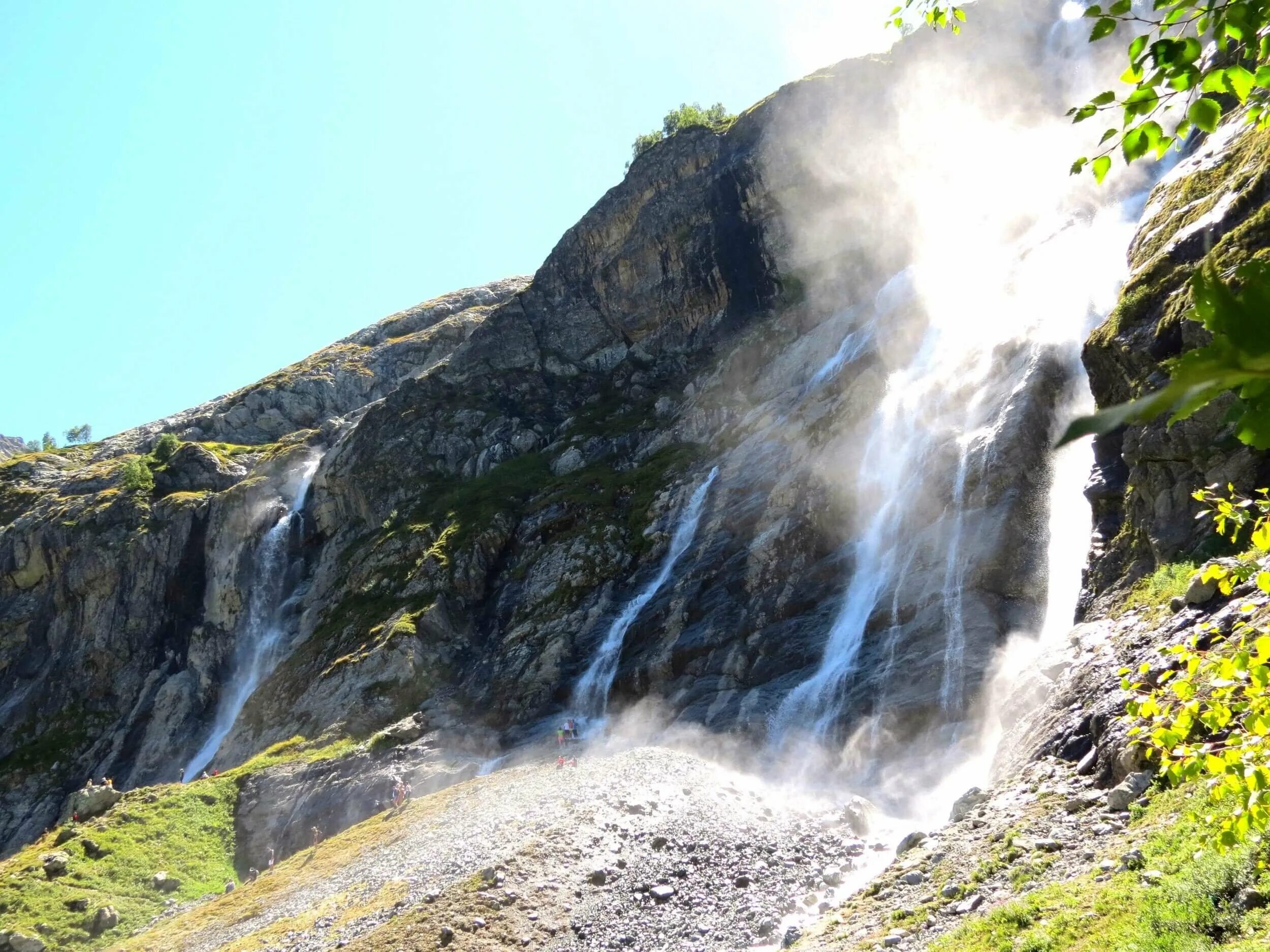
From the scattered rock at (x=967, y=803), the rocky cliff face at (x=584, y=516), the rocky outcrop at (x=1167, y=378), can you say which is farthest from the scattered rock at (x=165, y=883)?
the rocky outcrop at (x=1167, y=378)

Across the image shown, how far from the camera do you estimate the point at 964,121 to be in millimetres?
73250

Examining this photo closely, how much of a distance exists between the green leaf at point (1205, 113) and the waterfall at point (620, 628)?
4261cm

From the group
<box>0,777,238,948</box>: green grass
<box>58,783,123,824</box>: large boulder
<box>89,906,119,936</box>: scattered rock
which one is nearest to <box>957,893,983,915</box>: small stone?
<box>0,777,238,948</box>: green grass

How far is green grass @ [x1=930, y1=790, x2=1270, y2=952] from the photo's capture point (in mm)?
A: 8203

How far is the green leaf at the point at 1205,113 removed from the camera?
3.07 metres

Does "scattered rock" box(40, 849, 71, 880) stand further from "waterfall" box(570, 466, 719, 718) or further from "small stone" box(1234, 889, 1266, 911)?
"small stone" box(1234, 889, 1266, 911)

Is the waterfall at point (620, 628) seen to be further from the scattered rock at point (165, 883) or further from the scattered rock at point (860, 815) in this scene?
the scattered rock at point (165, 883)

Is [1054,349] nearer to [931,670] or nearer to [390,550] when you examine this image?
[931,670]

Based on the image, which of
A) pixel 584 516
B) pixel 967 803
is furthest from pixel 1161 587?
pixel 584 516

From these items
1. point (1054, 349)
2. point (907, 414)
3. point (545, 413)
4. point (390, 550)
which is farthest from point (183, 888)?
point (545, 413)

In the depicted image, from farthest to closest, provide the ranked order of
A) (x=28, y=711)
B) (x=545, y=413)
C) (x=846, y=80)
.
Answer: (x=545, y=413), (x=846, y=80), (x=28, y=711)

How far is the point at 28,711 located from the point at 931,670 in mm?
74739

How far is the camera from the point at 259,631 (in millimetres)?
68938

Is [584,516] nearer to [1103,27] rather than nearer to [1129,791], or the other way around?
[1129,791]
